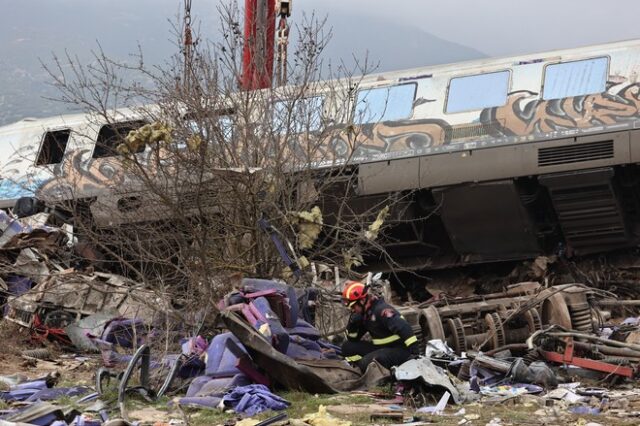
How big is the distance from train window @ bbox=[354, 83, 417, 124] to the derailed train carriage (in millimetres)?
23

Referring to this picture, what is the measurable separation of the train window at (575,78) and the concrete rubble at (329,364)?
2937mm

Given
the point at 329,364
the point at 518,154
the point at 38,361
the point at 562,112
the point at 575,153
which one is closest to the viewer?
the point at 329,364

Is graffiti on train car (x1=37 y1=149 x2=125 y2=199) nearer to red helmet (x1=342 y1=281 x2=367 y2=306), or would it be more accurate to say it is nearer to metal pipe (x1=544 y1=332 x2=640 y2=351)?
red helmet (x1=342 y1=281 x2=367 y2=306)

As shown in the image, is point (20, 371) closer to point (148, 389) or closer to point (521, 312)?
point (148, 389)

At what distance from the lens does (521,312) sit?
1079 centimetres

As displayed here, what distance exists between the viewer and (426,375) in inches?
330

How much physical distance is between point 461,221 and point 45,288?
6057mm

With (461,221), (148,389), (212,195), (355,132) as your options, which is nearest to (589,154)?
(461,221)

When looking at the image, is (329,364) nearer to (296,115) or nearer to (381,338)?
(381,338)

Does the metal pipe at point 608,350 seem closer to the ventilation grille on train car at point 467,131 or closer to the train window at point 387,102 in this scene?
the ventilation grille on train car at point 467,131

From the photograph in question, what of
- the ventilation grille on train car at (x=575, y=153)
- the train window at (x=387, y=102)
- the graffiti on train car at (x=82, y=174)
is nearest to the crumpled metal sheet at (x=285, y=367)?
the ventilation grille on train car at (x=575, y=153)

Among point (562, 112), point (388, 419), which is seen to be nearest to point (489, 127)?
point (562, 112)

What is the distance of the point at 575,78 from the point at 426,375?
713cm

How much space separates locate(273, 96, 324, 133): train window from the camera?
472 inches
